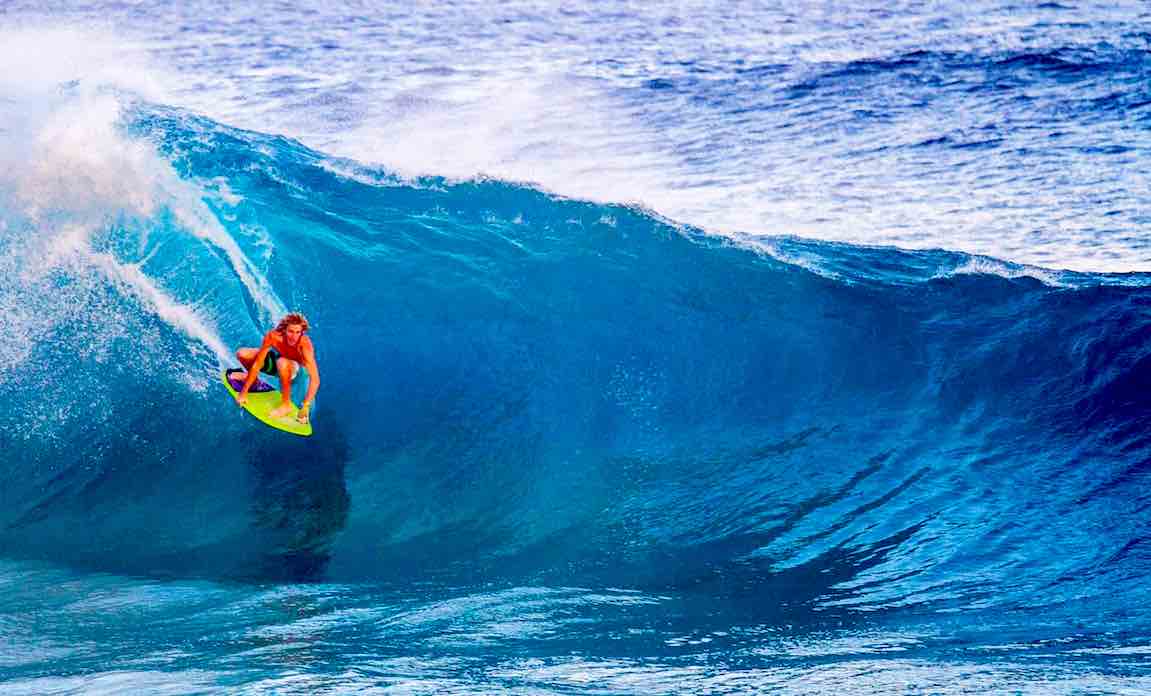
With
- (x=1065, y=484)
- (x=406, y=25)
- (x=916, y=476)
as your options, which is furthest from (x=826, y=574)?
(x=406, y=25)

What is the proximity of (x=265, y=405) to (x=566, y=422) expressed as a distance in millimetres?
2068

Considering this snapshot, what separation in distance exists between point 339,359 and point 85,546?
232cm

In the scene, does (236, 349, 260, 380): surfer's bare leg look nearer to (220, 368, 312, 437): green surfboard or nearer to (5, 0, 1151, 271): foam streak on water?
(220, 368, 312, 437): green surfboard

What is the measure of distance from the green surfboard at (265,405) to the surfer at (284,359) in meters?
0.03

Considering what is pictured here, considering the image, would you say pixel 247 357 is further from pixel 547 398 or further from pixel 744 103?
pixel 744 103

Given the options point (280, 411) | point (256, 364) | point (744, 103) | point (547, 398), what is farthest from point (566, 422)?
point (744, 103)

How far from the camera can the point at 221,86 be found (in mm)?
19484

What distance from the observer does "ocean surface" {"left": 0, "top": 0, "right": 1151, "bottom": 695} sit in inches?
226

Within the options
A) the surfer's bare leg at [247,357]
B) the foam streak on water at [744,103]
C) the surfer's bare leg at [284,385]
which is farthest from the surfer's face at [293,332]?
the foam streak on water at [744,103]

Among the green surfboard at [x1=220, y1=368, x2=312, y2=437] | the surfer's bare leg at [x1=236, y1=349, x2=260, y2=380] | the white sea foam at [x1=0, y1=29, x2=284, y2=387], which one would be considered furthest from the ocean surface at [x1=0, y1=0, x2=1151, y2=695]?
the surfer's bare leg at [x1=236, y1=349, x2=260, y2=380]

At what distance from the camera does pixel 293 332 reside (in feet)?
22.5

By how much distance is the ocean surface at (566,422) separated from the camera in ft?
18.9

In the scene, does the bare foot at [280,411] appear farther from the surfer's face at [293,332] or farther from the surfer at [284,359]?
the surfer's face at [293,332]

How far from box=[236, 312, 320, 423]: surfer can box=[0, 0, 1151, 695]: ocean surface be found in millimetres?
716
